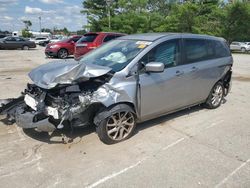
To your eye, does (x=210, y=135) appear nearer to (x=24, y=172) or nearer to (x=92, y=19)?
(x=24, y=172)

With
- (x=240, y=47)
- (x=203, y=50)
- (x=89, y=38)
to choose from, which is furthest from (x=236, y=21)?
(x=203, y=50)

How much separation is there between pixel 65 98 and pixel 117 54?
1.30 meters

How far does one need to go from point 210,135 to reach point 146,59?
171cm

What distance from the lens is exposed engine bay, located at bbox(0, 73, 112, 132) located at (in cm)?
412

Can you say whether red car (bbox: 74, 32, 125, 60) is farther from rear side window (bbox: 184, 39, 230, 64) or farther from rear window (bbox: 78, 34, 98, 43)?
rear side window (bbox: 184, 39, 230, 64)

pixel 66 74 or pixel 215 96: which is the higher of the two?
pixel 66 74

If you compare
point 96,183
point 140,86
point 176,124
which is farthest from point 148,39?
point 96,183

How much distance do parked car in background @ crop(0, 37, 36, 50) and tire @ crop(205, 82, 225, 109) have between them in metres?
27.3

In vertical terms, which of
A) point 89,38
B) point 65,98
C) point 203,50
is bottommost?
point 65,98

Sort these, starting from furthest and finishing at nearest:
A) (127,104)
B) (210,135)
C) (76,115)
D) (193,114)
A: (193,114) < (210,135) < (127,104) < (76,115)

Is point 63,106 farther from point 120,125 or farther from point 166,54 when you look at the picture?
point 166,54

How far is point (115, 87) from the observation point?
14.0 ft

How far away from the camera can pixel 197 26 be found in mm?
33312

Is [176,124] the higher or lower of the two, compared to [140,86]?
Result: lower
